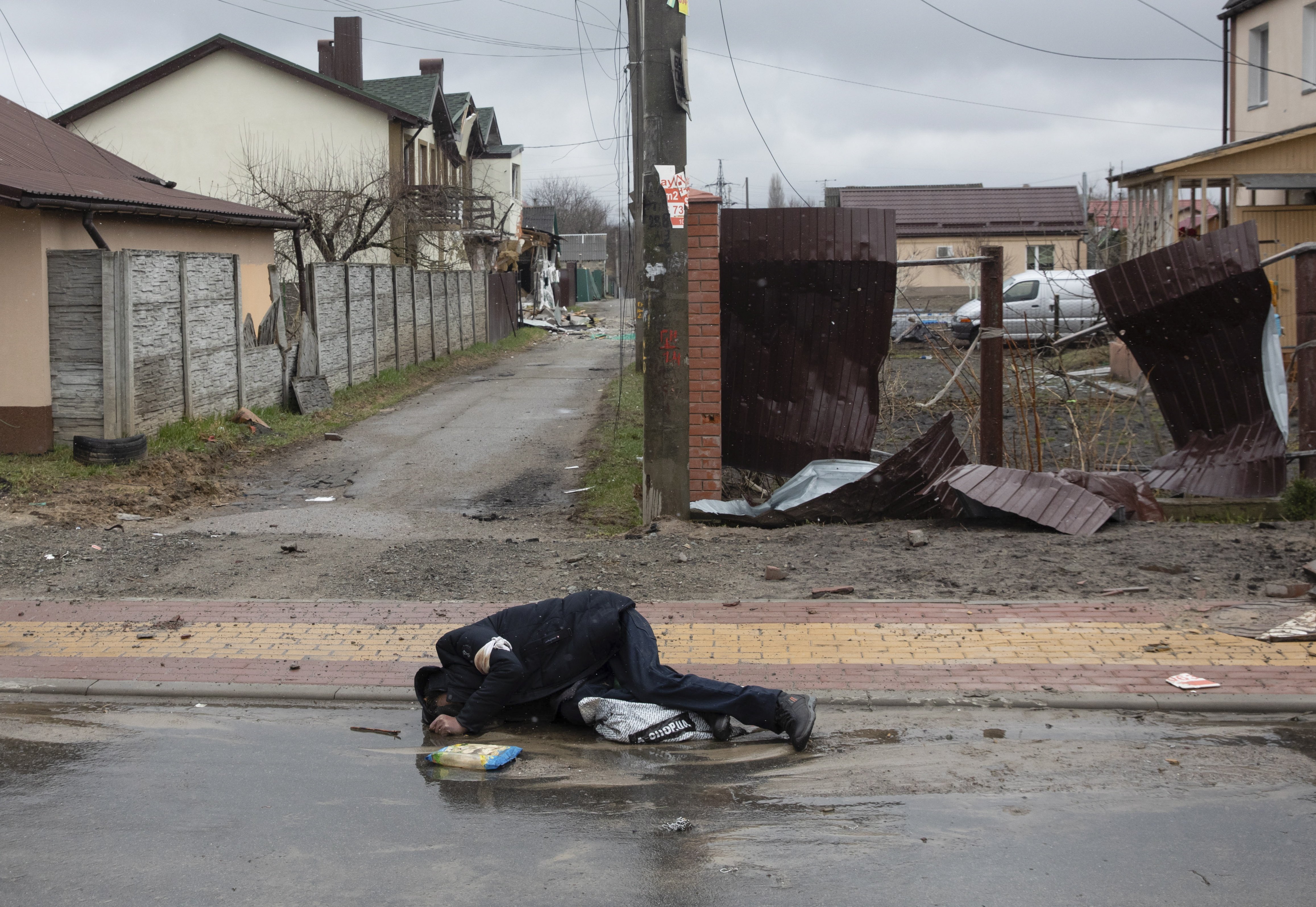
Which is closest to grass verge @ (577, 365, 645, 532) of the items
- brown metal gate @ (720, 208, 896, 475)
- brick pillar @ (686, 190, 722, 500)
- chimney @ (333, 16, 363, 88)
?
brick pillar @ (686, 190, 722, 500)

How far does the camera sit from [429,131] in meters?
38.2

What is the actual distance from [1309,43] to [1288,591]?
2032 centimetres

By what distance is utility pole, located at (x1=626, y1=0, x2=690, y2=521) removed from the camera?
27.0 feet

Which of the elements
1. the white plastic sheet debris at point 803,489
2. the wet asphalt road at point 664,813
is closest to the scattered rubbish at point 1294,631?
the wet asphalt road at point 664,813

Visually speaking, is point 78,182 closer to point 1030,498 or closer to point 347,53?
point 1030,498

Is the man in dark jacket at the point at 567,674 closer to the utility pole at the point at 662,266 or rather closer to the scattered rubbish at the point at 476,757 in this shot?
the scattered rubbish at the point at 476,757

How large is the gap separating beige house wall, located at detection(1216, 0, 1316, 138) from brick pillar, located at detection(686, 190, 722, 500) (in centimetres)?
1759

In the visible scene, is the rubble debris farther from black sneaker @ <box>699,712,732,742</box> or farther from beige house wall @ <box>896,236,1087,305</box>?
beige house wall @ <box>896,236,1087,305</box>

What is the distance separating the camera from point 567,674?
5.16m

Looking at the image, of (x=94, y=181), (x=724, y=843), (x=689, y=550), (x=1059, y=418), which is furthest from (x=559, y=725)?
(x=94, y=181)

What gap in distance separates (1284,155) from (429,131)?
27627 mm

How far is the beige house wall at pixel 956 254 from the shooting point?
38.7m

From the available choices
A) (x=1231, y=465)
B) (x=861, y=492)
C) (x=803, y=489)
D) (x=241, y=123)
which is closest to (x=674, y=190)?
(x=803, y=489)

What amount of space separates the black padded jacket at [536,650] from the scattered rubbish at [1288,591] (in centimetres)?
411
